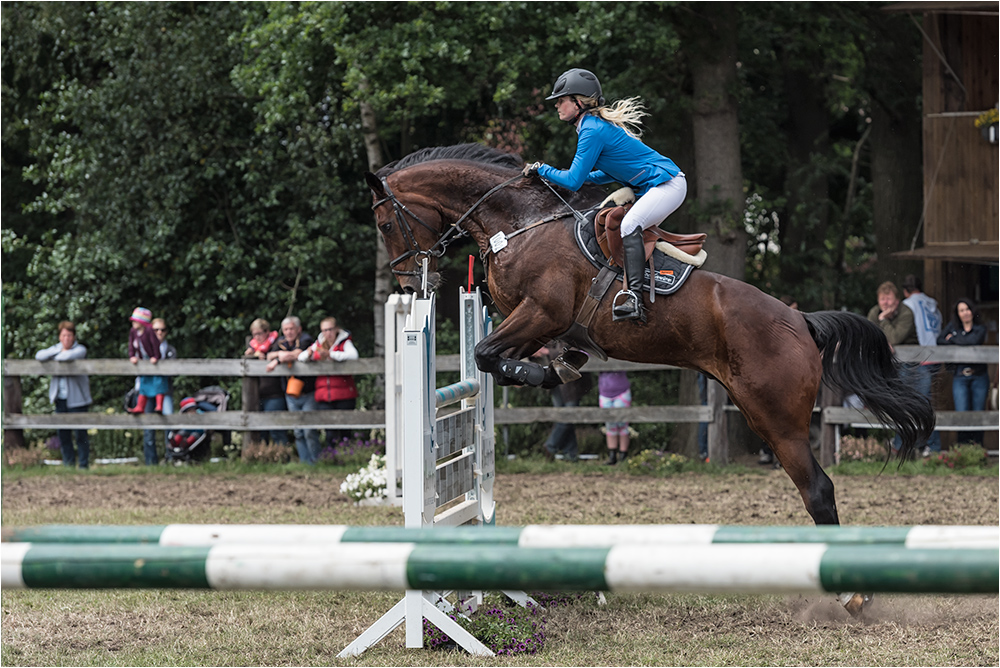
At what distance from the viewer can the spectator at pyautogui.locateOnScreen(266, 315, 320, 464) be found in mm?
10242

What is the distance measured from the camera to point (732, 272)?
33.8ft

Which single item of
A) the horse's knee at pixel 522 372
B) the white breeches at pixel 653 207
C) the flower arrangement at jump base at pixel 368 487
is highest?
the white breeches at pixel 653 207

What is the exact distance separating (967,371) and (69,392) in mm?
9161

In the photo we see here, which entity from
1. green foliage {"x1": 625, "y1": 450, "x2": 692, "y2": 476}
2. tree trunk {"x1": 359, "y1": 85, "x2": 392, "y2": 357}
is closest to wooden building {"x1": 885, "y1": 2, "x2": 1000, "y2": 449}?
green foliage {"x1": 625, "y1": 450, "x2": 692, "y2": 476}

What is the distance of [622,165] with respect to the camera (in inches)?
189

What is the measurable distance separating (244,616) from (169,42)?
956 cm

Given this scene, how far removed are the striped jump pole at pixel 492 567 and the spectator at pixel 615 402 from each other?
892cm

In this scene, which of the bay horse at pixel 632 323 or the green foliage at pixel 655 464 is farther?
the green foliage at pixel 655 464

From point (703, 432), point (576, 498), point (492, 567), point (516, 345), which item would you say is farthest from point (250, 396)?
point (492, 567)

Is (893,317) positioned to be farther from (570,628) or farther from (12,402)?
(12,402)

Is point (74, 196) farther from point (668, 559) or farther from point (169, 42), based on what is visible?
point (668, 559)

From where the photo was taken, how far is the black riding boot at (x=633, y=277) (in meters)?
4.59

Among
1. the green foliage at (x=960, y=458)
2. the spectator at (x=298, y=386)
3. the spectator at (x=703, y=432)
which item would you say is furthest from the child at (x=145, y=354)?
the green foliage at (x=960, y=458)

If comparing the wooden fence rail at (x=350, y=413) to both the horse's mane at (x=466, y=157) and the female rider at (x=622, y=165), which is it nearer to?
the horse's mane at (x=466, y=157)
